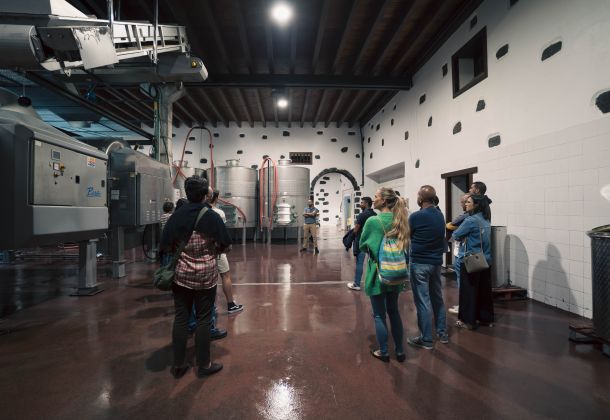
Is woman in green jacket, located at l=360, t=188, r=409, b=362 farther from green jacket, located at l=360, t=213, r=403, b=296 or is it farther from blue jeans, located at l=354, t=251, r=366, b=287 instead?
blue jeans, located at l=354, t=251, r=366, b=287

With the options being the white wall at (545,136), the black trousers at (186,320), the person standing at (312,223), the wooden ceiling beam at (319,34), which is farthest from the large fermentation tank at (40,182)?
the white wall at (545,136)

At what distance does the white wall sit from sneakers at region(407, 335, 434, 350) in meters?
2.12

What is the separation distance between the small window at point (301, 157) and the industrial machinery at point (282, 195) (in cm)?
181

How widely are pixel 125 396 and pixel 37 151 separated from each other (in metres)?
2.54

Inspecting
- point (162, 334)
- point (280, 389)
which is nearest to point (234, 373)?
point (280, 389)

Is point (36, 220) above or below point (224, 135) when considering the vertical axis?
below

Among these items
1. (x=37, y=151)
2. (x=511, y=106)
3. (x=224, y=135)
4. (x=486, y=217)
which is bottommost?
(x=486, y=217)

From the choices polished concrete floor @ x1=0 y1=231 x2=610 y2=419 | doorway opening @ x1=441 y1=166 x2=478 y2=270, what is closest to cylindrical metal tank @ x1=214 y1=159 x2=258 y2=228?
polished concrete floor @ x1=0 y1=231 x2=610 y2=419

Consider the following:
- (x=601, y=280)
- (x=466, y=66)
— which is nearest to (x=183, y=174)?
(x=466, y=66)

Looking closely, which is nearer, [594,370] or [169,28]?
[594,370]

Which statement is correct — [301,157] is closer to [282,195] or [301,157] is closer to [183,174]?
[282,195]

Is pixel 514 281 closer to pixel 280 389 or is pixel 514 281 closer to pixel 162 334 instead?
pixel 280 389

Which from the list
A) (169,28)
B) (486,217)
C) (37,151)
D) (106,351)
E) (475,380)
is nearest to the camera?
(475,380)

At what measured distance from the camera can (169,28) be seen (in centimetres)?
530
